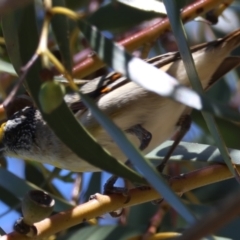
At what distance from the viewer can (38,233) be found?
4.70ft

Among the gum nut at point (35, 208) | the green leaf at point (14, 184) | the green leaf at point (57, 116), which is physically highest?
the green leaf at point (57, 116)

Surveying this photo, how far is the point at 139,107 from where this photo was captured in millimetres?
2072

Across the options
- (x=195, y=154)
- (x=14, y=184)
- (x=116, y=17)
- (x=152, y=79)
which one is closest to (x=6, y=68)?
(x=14, y=184)

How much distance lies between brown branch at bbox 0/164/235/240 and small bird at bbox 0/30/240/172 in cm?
45

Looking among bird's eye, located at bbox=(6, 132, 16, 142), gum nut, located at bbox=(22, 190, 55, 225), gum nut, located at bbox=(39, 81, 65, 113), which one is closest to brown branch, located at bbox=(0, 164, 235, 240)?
gum nut, located at bbox=(22, 190, 55, 225)

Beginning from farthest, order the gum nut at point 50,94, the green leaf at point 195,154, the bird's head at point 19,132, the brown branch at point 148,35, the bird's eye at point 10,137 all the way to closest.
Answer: the bird's eye at point 10,137
the bird's head at point 19,132
the brown branch at point 148,35
the green leaf at point 195,154
the gum nut at point 50,94

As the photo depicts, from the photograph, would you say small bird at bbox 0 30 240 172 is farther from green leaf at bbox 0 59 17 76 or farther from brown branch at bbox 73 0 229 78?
green leaf at bbox 0 59 17 76

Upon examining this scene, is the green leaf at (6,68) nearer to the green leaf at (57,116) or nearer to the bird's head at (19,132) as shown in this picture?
the bird's head at (19,132)

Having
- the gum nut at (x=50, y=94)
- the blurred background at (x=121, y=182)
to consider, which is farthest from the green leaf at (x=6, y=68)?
the gum nut at (x=50, y=94)

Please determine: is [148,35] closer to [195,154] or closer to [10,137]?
[195,154]

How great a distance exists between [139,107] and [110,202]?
59 cm

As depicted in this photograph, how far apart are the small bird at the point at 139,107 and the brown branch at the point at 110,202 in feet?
1.46

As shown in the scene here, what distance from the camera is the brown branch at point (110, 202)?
1448mm

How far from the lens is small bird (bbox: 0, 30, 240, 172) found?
1989mm
